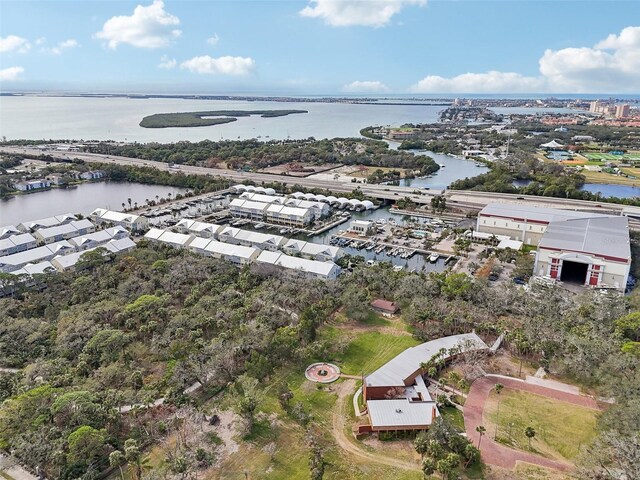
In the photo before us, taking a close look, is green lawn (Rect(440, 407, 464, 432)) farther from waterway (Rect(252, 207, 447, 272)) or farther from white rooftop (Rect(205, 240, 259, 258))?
white rooftop (Rect(205, 240, 259, 258))

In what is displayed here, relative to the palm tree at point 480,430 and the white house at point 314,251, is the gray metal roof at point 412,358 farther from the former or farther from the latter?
the white house at point 314,251

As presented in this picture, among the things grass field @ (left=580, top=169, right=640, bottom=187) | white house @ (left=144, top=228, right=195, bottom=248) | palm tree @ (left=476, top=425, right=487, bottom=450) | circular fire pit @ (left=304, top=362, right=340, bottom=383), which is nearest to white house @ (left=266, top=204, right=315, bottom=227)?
white house @ (left=144, top=228, right=195, bottom=248)

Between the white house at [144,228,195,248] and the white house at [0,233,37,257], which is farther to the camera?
the white house at [144,228,195,248]

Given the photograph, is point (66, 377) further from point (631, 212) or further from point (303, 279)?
point (631, 212)

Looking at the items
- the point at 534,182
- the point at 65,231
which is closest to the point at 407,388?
the point at 65,231

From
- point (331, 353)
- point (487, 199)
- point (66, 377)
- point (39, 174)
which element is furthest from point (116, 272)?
point (39, 174)
